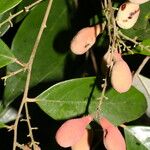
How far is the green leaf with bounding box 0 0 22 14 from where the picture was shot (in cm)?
102

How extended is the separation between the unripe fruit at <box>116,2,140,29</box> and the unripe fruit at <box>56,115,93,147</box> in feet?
0.78

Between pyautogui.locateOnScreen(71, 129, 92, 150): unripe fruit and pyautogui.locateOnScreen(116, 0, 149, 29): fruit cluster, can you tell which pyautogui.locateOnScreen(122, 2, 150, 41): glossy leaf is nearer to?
pyautogui.locateOnScreen(116, 0, 149, 29): fruit cluster

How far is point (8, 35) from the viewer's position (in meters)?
1.52

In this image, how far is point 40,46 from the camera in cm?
133

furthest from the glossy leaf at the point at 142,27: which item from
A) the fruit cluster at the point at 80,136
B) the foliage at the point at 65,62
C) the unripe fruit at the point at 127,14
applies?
the fruit cluster at the point at 80,136

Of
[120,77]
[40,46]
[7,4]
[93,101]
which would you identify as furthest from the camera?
[40,46]

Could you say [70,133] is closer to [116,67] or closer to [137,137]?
[116,67]

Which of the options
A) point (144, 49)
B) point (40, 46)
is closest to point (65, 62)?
point (40, 46)

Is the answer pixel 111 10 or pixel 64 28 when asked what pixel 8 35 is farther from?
pixel 111 10

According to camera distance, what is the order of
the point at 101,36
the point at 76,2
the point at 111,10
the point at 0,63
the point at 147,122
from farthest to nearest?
the point at 147,122, the point at 76,2, the point at 101,36, the point at 0,63, the point at 111,10

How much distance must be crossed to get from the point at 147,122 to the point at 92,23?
436 millimetres

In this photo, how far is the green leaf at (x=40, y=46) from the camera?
1.29 m

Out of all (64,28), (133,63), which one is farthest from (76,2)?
(133,63)

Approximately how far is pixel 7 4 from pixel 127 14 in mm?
271
